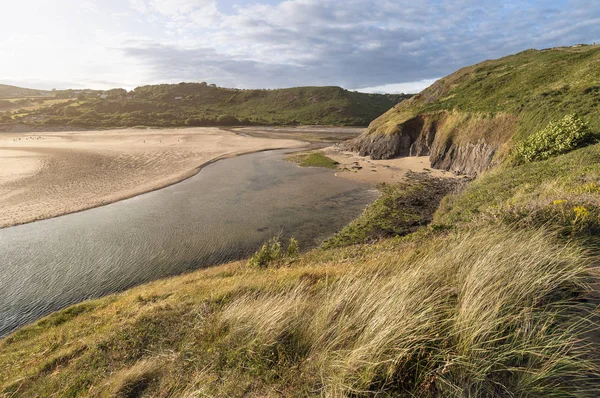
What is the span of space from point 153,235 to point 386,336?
67.0ft

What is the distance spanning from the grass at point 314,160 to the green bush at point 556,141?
23.6 metres

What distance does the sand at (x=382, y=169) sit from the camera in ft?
111

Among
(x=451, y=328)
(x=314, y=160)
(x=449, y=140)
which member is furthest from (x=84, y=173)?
Answer: (x=449, y=140)

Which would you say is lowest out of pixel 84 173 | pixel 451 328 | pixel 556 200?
pixel 84 173

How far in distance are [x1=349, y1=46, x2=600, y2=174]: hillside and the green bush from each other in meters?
1.39

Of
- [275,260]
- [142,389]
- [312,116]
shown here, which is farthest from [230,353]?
[312,116]

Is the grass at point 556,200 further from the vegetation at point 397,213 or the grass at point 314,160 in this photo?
the grass at point 314,160

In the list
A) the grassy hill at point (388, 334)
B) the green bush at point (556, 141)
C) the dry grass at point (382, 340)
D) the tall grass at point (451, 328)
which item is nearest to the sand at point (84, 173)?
the grassy hill at point (388, 334)

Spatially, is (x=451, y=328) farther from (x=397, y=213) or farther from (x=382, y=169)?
(x=382, y=169)

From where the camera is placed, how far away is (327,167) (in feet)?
135

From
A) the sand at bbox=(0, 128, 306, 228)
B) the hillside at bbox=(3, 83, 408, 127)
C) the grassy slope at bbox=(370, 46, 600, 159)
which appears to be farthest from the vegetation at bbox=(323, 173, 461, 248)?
the hillside at bbox=(3, 83, 408, 127)

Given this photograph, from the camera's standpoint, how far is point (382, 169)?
3856cm

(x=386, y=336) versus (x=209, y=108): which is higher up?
(x=209, y=108)

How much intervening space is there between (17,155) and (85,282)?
45.6 meters
